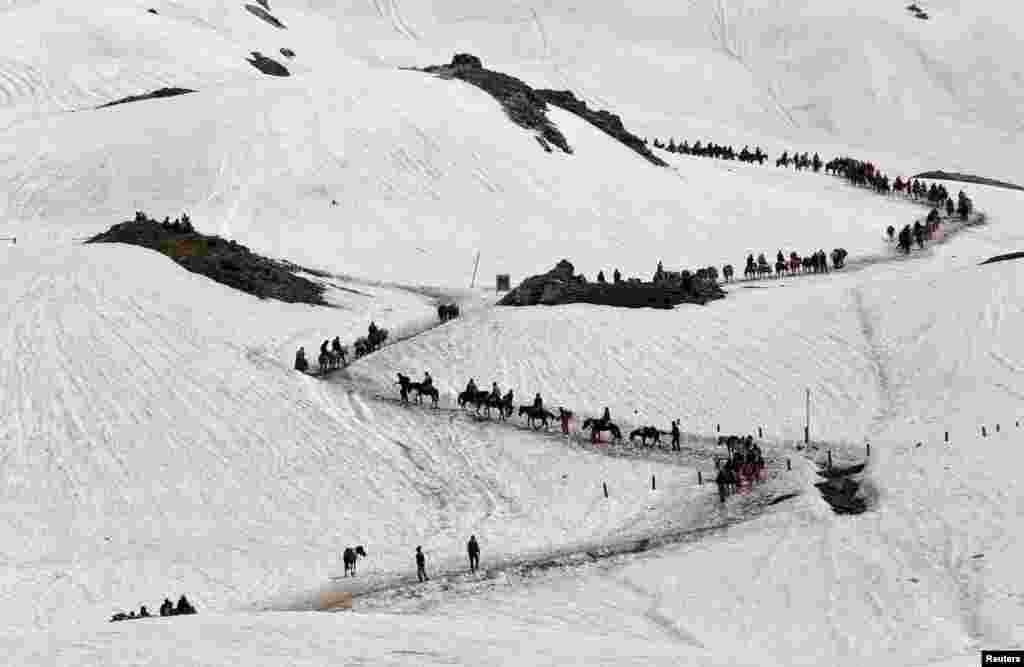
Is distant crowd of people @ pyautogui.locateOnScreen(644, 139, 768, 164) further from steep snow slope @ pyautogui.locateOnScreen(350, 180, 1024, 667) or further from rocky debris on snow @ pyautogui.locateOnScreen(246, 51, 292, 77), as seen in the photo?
rocky debris on snow @ pyautogui.locateOnScreen(246, 51, 292, 77)

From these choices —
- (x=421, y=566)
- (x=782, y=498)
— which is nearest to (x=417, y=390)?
(x=782, y=498)

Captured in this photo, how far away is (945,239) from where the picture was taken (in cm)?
7681

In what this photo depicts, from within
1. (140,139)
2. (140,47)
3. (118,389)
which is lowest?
(118,389)

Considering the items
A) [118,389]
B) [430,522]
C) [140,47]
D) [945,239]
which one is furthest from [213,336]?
[140,47]

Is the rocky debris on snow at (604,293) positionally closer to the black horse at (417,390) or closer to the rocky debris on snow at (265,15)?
the black horse at (417,390)

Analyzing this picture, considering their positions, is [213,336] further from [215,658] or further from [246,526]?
[215,658]

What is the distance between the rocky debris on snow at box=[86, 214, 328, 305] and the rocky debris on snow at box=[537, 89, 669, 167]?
29.8 meters

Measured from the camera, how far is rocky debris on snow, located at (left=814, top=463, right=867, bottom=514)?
38812 mm

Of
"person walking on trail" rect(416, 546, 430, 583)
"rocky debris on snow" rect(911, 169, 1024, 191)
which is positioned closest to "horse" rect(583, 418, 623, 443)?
"person walking on trail" rect(416, 546, 430, 583)

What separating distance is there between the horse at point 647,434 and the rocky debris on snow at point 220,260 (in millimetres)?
18099

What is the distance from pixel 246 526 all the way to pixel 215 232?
3010cm

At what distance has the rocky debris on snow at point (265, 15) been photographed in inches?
5074

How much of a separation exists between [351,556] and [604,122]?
61.1m

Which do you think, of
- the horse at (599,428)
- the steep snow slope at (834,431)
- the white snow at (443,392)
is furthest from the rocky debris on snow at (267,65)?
the horse at (599,428)
